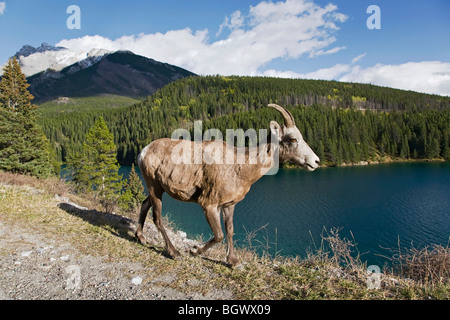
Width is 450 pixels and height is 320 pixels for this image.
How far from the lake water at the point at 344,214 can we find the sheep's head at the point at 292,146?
1099 centimetres

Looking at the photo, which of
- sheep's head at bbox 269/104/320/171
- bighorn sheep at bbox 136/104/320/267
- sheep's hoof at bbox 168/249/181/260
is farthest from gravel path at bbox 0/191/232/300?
sheep's head at bbox 269/104/320/171

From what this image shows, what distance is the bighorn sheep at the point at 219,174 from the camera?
485cm

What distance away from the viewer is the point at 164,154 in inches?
215

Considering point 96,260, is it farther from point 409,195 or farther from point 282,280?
point 409,195

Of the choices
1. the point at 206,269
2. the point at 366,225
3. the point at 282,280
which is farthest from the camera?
the point at 366,225

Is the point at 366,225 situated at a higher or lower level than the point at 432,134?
lower

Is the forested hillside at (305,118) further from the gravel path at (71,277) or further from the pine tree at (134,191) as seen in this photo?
the gravel path at (71,277)

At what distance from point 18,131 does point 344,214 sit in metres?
35.4

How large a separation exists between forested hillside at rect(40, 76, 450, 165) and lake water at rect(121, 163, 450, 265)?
33.1 meters

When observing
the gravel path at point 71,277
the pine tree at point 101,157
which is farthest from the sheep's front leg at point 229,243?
the pine tree at point 101,157

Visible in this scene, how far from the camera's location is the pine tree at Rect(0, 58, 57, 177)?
2236cm
